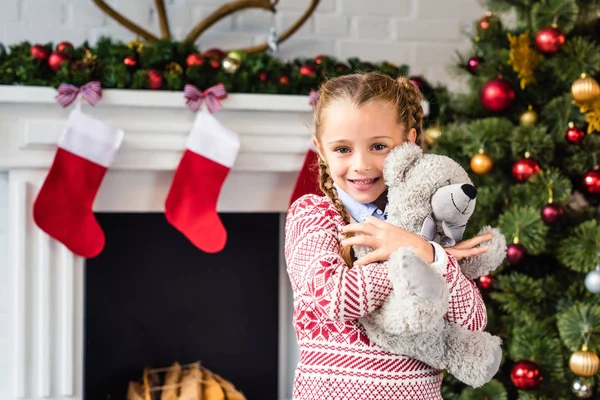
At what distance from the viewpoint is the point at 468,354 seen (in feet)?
3.77

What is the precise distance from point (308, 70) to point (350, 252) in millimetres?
990

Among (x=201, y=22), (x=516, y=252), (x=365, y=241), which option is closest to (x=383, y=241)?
(x=365, y=241)

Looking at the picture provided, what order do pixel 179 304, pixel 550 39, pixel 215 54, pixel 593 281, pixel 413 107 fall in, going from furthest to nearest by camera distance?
1. pixel 179 304
2. pixel 215 54
3. pixel 550 39
4. pixel 593 281
5. pixel 413 107

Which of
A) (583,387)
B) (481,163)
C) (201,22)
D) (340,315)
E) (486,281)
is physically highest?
(201,22)

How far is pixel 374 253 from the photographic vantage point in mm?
1117

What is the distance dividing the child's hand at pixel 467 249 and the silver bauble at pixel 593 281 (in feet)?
2.39

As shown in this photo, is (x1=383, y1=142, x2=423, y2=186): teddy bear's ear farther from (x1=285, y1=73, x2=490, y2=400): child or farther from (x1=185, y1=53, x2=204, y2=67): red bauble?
(x1=185, y1=53, x2=204, y2=67): red bauble

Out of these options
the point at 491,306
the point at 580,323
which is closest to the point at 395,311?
the point at 580,323

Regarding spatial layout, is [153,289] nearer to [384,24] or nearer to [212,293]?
[212,293]

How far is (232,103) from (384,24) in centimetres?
76

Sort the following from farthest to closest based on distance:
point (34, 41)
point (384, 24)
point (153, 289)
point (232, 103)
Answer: point (384, 24)
point (153, 289)
point (34, 41)
point (232, 103)

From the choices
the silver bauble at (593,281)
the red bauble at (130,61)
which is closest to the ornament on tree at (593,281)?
the silver bauble at (593,281)

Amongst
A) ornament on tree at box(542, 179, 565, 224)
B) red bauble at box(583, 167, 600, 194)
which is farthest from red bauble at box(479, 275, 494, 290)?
red bauble at box(583, 167, 600, 194)

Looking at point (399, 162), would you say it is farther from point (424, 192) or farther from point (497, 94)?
point (497, 94)
